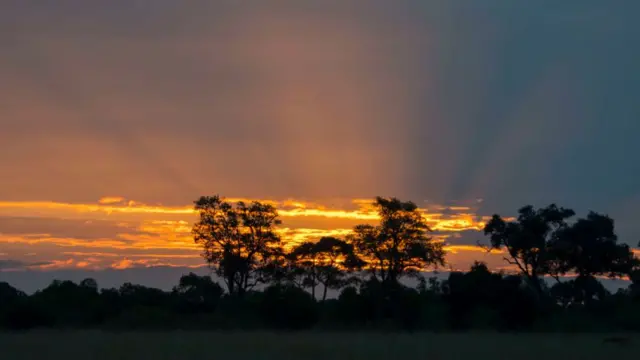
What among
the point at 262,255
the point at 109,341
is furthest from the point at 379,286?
the point at 109,341

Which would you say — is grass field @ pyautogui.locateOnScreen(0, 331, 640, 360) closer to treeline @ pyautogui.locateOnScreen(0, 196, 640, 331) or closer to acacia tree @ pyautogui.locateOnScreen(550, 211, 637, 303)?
treeline @ pyautogui.locateOnScreen(0, 196, 640, 331)

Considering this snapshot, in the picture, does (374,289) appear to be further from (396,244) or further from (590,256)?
(590,256)

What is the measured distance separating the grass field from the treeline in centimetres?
1486

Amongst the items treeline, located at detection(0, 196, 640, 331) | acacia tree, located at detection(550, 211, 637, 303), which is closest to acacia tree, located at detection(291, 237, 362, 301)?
treeline, located at detection(0, 196, 640, 331)

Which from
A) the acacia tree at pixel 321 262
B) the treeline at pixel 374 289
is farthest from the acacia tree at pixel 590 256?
the acacia tree at pixel 321 262

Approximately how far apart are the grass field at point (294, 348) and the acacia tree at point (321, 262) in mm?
31068

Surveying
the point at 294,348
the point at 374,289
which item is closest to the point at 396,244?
the point at 374,289

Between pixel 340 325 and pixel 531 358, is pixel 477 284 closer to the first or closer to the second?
pixel 340 325

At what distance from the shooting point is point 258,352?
102ft

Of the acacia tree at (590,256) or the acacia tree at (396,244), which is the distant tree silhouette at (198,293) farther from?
the acacia tree at (590,256)

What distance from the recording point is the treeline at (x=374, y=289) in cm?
5525

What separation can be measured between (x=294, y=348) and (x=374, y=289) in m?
30.1

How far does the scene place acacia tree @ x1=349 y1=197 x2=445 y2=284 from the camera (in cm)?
6475

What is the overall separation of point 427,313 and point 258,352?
26898 mm
